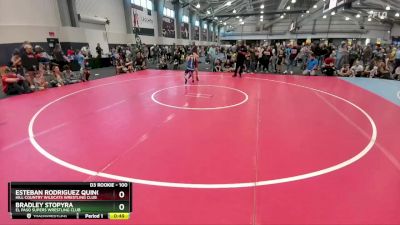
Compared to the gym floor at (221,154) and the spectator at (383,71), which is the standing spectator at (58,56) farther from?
the spectator at (383,71)

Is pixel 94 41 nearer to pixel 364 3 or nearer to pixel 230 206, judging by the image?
pixel 230 206

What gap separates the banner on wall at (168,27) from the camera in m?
28.8

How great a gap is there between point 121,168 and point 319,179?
10.1 feet

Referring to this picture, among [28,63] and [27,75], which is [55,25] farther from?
[27,75]

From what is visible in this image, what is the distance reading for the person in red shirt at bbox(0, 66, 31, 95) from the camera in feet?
29.2

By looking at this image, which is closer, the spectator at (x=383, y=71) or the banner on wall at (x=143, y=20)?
the spectator at (x=383, y=71)

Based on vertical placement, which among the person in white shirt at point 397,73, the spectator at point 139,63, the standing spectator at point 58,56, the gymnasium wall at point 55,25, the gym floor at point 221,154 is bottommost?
the gym floor at point 221,154

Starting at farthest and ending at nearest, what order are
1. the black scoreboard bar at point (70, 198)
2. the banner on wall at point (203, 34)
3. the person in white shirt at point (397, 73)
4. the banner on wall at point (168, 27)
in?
1. the banner on wall at point (203, 34)
2. the banner on wall at point (168, 27)
3. the person in white shirt at point (397, 73)
4. the black scoreboard bar at point (70, 198)

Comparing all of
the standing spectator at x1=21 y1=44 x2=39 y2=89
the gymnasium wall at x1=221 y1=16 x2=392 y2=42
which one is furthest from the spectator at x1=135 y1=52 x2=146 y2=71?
the gymnasium wall at x1=221 y1=16 x2=392 y2=42

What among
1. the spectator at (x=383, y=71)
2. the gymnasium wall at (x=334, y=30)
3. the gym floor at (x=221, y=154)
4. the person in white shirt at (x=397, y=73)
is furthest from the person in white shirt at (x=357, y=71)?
the gymnasium wall at (x=334, y=30)

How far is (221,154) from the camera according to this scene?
436 centimetres

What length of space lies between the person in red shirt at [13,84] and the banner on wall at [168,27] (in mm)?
21247

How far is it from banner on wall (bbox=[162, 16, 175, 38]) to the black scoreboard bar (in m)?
28.7

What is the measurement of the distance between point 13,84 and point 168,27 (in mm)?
23355
